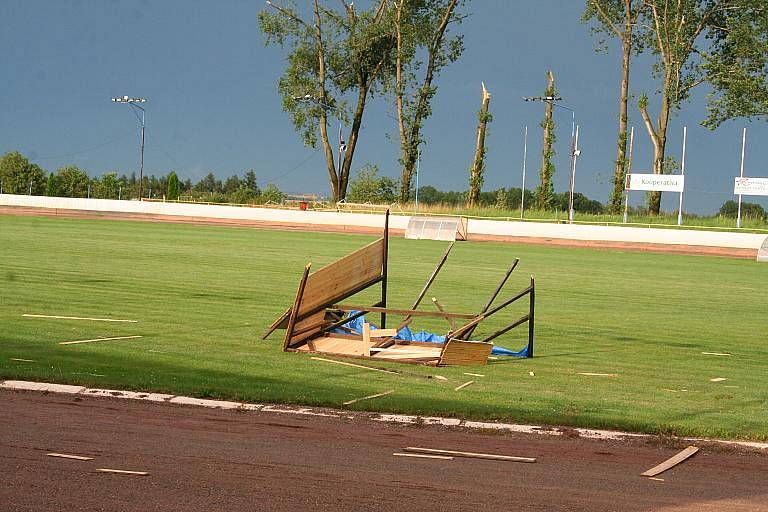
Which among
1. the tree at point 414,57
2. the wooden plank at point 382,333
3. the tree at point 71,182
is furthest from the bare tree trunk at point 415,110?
the wooden plank at point 382,333

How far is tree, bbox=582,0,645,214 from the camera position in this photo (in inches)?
2987

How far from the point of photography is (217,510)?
19.9 feet

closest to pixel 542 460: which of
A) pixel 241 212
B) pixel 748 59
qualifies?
pixel 241 212

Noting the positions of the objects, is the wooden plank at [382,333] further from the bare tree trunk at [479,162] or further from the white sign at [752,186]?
the bare tree trunk at [479,162]

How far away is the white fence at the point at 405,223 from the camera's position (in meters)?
49.8

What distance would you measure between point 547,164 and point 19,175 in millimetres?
62602

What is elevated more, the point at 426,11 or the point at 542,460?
the point at 426,11

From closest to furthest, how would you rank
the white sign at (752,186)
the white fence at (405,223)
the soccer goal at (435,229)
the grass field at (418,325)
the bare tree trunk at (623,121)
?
the grass field at (418,325) < the white fence at (405,223) < the soccer goal at (435,229) < the white sign at (752,186) < the bare tree trunk at (623,121)

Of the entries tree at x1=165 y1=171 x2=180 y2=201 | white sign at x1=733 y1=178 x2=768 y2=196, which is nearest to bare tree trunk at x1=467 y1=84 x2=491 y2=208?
white sign at x1=733 y1=178 x2=768 y2=196

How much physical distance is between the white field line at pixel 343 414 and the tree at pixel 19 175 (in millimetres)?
103521

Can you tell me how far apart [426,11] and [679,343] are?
71.7m

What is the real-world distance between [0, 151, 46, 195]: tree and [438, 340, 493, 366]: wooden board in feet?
336

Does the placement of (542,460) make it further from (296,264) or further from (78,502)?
(296,264)

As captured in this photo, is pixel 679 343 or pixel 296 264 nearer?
pixel 679 343
